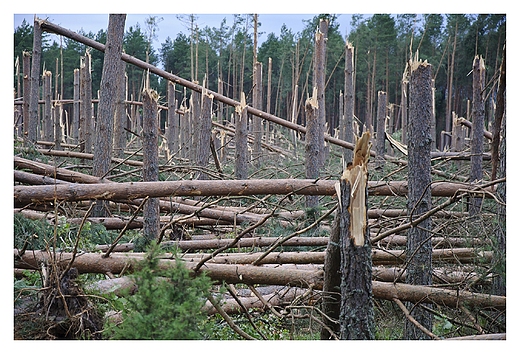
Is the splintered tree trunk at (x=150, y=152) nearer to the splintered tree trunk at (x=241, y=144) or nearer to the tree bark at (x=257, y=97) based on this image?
the splintered tree trunk at (x=241, y=144)

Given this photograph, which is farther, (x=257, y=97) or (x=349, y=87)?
→ (x=257, y=97)

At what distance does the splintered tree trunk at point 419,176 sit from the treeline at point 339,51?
1084 millimetres

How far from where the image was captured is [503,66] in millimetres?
3336

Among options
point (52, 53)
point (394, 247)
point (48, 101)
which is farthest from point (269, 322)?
point (52, 53)

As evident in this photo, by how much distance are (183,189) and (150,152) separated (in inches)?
25.1

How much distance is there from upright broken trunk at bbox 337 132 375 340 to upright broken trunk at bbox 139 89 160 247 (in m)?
2.48

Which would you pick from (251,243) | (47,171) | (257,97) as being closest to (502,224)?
(251,243)

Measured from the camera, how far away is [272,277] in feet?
12.2

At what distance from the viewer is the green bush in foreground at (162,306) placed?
270 centimetres

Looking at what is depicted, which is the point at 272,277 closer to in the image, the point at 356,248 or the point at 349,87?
the point at 356,248

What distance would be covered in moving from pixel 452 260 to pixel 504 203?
3.73ft

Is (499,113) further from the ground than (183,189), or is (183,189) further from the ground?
(499,113)

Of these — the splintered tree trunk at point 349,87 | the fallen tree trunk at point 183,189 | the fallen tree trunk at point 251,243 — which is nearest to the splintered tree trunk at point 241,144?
the splintered tree trunk at point 349,87
